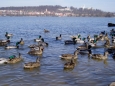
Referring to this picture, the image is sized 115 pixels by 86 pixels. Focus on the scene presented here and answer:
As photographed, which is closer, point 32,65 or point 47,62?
point 32,65

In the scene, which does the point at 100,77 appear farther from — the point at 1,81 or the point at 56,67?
the point at 1,81

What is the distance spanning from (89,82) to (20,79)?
5.32m

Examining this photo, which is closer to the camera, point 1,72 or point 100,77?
point 100,77

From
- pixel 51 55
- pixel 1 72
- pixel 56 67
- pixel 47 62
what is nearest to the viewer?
pixel 1 72

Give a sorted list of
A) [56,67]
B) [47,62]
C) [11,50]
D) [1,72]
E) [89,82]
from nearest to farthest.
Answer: [89,82], [1,72], [56,67], [47,62], [11,50]

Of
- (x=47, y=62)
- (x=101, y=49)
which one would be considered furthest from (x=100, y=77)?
(x=101, y=49)

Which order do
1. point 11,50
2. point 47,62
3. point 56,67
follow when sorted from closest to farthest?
point 56,67 < point 47,62 < point 11,50

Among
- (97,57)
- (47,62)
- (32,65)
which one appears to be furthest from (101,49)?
(32,65)

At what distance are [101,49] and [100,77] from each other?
578 inches

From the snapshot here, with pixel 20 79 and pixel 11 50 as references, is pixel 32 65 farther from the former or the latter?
pixel 11 50

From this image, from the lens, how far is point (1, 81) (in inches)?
819

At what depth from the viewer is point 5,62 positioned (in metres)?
26.2

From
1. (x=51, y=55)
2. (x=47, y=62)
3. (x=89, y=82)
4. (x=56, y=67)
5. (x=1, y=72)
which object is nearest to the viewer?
(x=89, y=82)

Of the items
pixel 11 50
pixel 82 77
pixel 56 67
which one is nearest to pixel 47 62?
pixel 56 67
